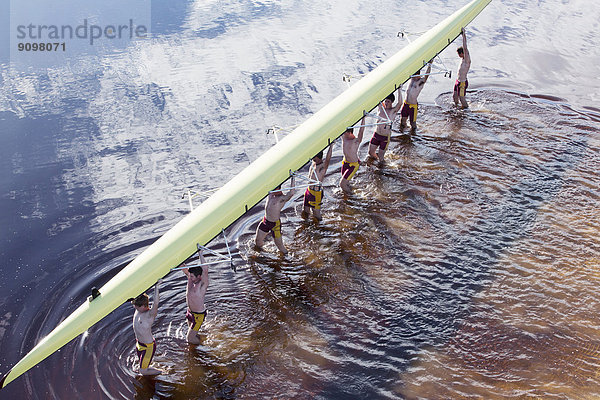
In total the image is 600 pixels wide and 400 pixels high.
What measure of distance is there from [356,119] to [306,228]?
8.12ft

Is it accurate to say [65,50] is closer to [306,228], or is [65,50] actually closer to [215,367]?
[306,228]

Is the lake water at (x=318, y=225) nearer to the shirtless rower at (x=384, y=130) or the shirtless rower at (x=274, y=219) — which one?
the shirtless rower at (x=274, y=219)

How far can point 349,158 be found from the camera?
12.0m

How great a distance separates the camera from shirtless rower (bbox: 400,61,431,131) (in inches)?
546

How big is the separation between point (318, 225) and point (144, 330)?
459 cm

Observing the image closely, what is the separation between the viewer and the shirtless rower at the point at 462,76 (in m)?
14.7

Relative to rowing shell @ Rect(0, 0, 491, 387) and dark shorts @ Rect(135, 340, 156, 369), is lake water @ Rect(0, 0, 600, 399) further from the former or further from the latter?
rowing shell @ Rect(0, 0, 491, 387)

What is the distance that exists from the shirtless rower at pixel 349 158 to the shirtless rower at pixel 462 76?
4.48m

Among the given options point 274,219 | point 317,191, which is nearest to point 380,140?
point 317,191

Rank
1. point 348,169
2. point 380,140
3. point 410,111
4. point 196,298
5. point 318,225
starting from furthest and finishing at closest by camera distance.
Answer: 1. point 410,111
2. point 380,140
3. point 348,169
4. point 318,225
5. point 196,298

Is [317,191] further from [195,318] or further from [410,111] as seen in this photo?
[410,111]

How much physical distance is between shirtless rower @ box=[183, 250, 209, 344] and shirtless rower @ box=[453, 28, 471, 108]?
9532 millimetres

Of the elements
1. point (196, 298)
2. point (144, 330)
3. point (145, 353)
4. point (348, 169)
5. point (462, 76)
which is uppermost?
point (462, 76)

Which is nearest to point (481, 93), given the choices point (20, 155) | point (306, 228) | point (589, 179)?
point (589, 179)
